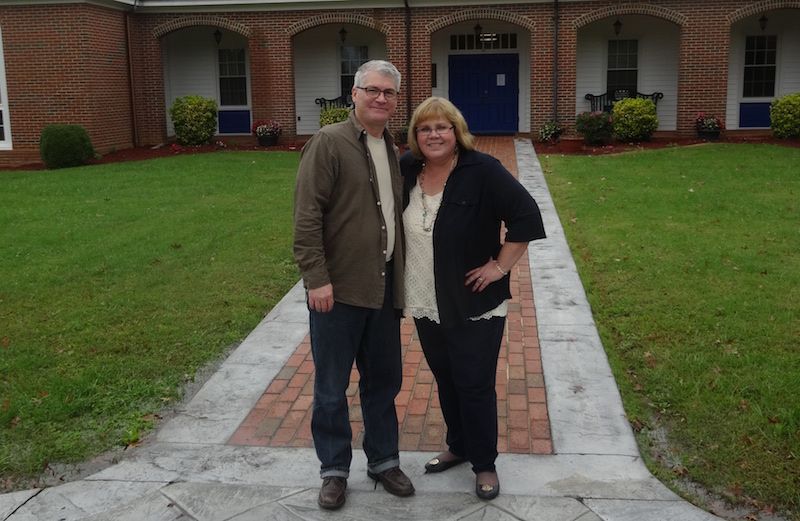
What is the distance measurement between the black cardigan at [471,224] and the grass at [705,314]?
127cm

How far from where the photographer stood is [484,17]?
61.9ft

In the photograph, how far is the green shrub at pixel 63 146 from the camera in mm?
16297

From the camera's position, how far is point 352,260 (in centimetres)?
340

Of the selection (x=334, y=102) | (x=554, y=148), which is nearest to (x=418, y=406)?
(x=554, y=148)

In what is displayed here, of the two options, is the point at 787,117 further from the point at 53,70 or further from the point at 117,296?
the point at 53,70

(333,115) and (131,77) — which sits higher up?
(131,77)

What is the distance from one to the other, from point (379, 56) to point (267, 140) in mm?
3730

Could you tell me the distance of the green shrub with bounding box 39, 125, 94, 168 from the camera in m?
16.3

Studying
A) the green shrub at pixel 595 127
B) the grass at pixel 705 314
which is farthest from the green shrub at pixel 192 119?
the grass at pixel 705 314

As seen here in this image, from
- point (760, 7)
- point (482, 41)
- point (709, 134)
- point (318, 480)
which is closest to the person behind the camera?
point (318, 480)

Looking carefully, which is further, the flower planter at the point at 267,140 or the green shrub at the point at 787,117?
the flower planter at the point at 267,140

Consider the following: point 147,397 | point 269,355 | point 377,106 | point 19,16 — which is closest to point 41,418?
point 147,397

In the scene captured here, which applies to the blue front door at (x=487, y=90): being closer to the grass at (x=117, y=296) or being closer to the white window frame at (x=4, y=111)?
the grass at (x=117, y=296)

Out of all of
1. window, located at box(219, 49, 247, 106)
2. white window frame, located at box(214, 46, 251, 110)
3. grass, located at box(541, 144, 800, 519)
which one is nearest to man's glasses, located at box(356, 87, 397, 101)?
grass, located at box(541, 144, 800, 519)
